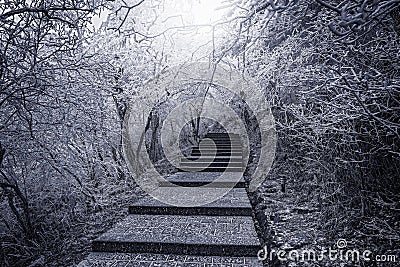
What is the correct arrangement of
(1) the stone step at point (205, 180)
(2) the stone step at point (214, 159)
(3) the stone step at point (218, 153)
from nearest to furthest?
(1) the stone step at point (205, 180), (2) the stone step at point (214, 159), (3) the stone step at point (218, 153)

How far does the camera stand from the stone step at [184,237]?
355 cm

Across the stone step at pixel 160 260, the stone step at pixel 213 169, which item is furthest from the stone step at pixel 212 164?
the stone step at pixel 160 260

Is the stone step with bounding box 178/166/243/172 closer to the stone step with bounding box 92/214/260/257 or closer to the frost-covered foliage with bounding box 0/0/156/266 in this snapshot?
the frost-covered foliage with bounding box 0/0/156/266

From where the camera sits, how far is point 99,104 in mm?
5105

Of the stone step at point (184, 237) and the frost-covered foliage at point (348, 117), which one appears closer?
the frost-covered foliage at point (348, 117)

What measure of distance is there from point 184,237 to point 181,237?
0.11ft

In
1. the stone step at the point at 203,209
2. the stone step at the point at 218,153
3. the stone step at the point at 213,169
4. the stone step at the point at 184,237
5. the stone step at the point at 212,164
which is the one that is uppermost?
the stone step at the point at 218,153

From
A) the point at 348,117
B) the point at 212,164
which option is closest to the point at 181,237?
the point at 348,117

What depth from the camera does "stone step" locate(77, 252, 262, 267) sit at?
3307 mm

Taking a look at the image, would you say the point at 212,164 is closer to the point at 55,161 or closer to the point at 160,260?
the point at 55,161

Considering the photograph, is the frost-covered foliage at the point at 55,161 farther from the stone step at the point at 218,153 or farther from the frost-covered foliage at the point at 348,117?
the stone step at the point at 218,153

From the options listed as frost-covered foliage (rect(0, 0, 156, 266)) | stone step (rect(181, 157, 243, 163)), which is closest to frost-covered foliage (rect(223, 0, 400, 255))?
frost-covered foliage (rect(0, 0, 156, 266))

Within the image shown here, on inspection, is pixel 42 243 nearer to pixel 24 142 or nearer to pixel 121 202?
pixel 24 142

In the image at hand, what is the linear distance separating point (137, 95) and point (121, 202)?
8.16 ft
